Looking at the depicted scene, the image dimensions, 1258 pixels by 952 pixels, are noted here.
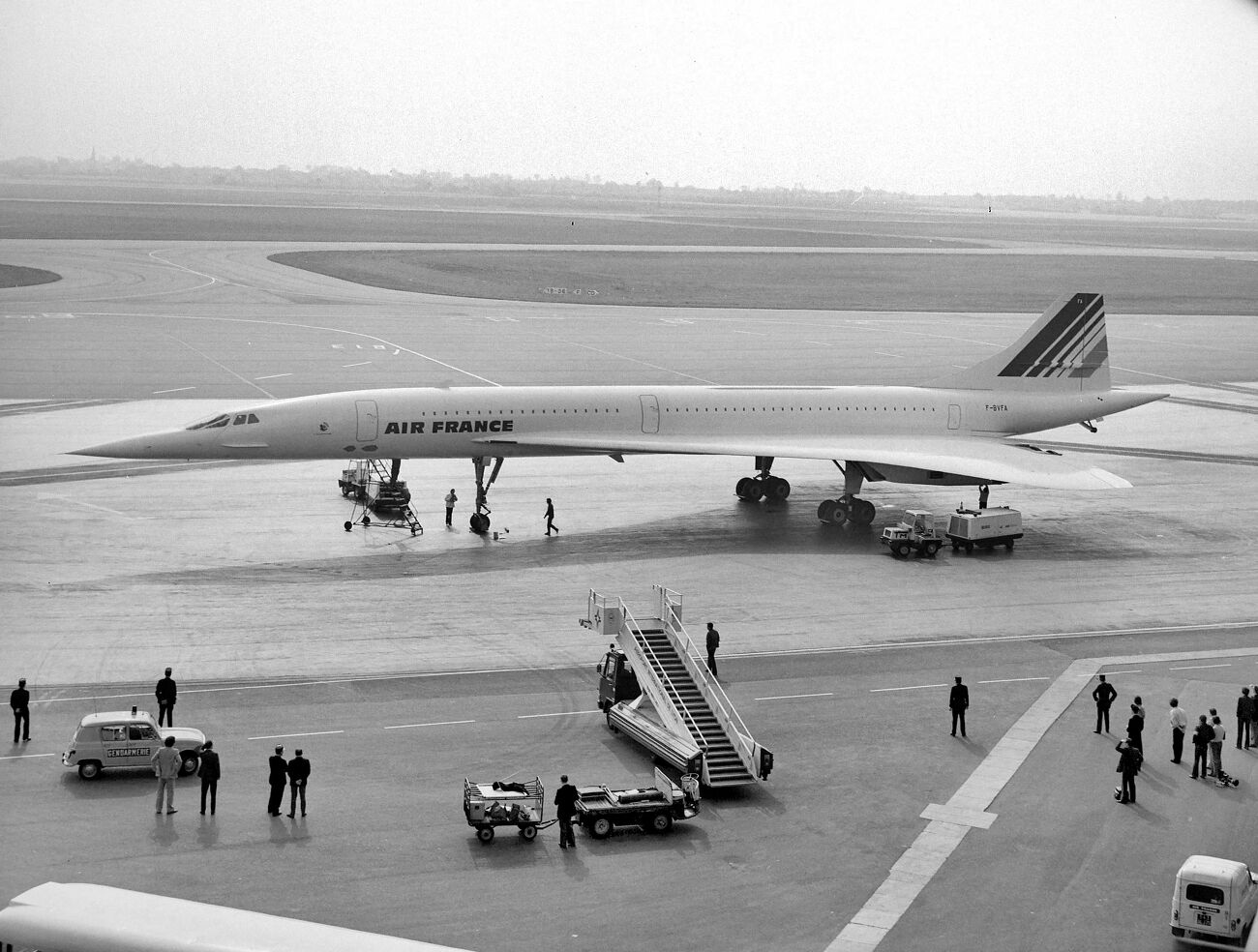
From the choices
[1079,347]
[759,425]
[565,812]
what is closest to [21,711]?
[565,812]

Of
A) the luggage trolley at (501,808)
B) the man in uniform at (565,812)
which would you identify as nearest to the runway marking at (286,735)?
the luggage trolley at (501,808)

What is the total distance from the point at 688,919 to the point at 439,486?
31431mm

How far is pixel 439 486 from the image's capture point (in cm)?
4953

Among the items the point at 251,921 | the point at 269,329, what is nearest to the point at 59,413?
the point at 269,329

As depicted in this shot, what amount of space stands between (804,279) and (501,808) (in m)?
112

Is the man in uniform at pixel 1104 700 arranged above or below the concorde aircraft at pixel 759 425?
below

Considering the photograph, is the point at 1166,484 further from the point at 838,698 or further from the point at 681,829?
the point at 681,829

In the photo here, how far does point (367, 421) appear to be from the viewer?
1626 inches

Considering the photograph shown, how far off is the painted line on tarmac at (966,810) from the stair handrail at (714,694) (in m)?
3.11

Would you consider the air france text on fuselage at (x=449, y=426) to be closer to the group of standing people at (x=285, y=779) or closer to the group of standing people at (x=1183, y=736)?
the group of standing people at (x=285, y=779)

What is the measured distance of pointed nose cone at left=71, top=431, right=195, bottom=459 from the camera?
39.4 metres

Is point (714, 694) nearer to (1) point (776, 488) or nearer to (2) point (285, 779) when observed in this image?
(2) point (285, 779)

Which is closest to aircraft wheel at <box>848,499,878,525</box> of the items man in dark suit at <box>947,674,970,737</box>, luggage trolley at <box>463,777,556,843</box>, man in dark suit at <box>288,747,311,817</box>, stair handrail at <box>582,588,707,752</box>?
stair handrail at <box>582,588,707,752</box>

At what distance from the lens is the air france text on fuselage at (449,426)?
4153 cm
